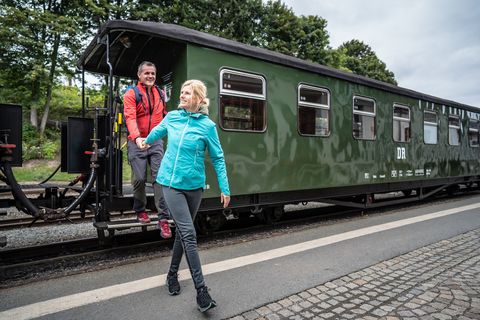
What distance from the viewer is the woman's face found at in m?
2.95

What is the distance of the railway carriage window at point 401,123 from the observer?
338 inches

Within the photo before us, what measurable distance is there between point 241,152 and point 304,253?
1.78 meters

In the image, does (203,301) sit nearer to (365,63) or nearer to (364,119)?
(364,119)

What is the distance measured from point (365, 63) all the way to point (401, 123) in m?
30.9

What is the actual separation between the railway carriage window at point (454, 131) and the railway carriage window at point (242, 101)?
26.8ft

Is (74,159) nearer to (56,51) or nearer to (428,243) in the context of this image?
(428,243)

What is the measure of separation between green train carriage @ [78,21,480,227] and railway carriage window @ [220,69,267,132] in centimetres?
2

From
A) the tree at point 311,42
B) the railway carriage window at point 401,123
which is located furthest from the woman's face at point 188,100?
the tree at point 311,42

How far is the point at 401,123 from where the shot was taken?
347 inches

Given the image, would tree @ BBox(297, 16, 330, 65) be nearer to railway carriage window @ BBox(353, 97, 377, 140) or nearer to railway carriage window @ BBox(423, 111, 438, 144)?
railway carriage window @ BBox(423, 111, 438, 144)

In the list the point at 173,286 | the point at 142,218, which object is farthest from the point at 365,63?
the point at 173,286

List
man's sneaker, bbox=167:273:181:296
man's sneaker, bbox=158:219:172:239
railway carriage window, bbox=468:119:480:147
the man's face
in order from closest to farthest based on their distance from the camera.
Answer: man's sneaker, bbox=167:273:181:296 < man's sneaker, bbox=158:219:172:239 < the man's face < railway carriage window, bbox=468:119:480:147

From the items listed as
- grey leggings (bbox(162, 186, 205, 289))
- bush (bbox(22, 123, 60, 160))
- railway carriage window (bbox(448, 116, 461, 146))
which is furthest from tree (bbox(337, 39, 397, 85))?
grey leggings (bbox(162, 186, 205, 289))

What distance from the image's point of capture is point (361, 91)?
7562 millimetres
